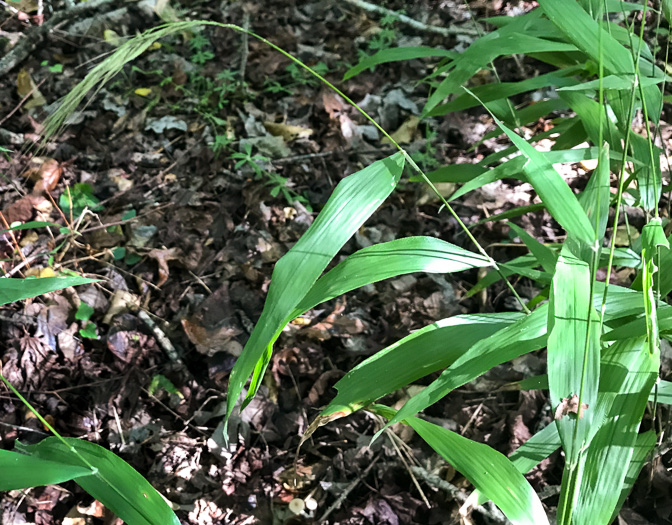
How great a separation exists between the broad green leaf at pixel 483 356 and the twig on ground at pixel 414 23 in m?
1.52

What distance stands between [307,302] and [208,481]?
0.63m

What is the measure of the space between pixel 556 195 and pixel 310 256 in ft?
0.94

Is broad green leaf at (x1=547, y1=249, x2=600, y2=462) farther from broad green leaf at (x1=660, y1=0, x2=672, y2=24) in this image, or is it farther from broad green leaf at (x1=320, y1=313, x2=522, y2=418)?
broad green leaf at (x1=660, y1=0, x2=672, y2=24)

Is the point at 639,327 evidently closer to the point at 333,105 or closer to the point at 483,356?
the point at 483,356

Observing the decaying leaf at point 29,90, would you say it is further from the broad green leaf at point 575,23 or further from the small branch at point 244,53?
the broad green leaf at point 575,23

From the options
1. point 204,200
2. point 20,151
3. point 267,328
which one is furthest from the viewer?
point 20,151

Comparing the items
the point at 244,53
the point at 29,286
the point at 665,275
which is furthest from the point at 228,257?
the point at 665,275

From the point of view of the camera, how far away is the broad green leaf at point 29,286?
0.58 metres

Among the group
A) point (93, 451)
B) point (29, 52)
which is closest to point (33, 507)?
point (93, 451)

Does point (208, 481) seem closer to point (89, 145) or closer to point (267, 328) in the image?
point (267, 328)

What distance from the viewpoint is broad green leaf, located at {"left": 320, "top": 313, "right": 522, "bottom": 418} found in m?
0.62

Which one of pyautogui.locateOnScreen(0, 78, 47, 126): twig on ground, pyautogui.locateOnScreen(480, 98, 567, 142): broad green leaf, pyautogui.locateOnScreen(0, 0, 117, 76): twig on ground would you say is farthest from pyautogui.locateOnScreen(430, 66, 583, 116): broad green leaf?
pyautogui.locateOnScreen(0, 0, 117, 76): twig on ground

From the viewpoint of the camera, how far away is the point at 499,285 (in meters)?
1.28

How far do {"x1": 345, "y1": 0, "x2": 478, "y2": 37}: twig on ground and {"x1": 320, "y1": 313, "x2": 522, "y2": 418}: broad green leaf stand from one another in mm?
1489
